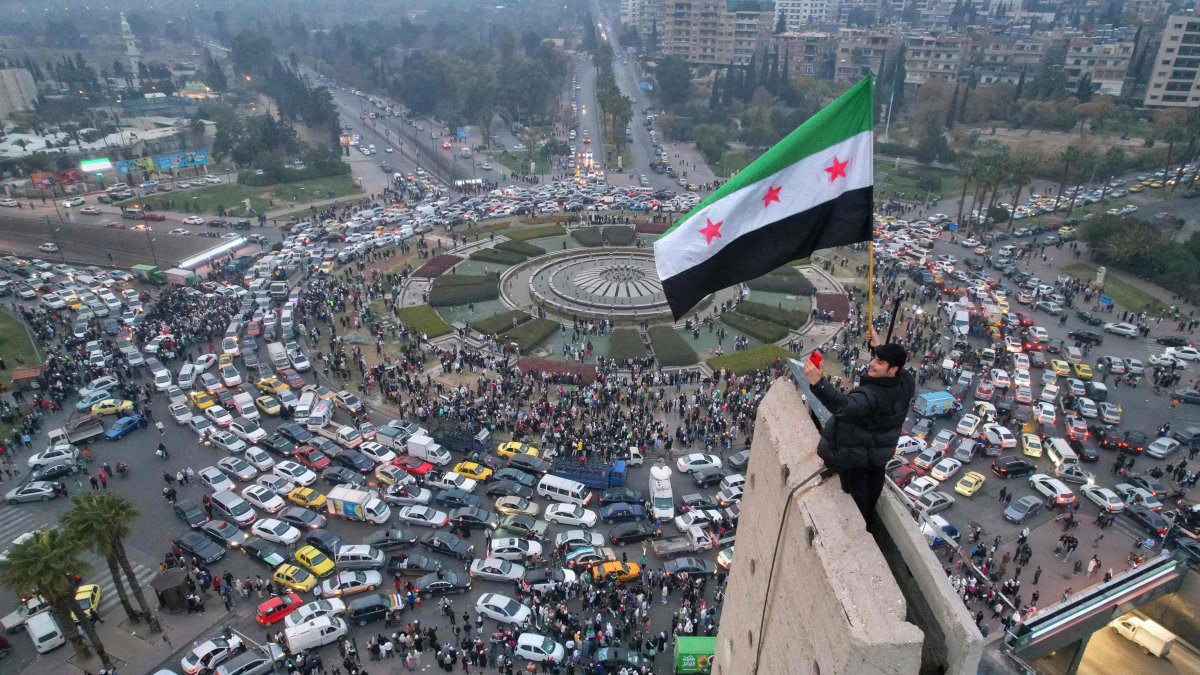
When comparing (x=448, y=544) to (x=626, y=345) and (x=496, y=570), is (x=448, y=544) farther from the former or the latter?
(x=626, y=345)

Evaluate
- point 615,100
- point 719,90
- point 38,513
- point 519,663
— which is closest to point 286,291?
point 38,513

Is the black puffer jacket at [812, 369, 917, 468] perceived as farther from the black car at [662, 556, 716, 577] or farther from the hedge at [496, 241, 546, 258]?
the hedge at [496, 241, 546, 258]

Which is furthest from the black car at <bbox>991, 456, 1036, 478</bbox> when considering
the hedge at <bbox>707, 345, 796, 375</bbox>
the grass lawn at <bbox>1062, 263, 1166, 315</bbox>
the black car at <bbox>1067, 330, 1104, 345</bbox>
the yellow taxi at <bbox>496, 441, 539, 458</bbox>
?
the grass lawn at <bbox>1062, 263, 1166, 315</bbox>

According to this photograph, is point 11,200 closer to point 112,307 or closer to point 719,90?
point 112,307

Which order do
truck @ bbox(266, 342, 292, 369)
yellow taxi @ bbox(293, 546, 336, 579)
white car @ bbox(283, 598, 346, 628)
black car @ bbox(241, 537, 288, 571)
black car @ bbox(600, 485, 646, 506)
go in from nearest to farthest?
white car @ bbox(283, 598, 346, 628), yellow taxi @ bbox(293, 546, 336, 579), black car @ bbox(241, 537, 288, 571), black car @ bbox(600, 485, 646, 506), truck @ bbox(266, 342, 292, 369)

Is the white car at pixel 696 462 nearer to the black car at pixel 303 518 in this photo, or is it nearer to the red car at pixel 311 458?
the black car at pixel 303 518

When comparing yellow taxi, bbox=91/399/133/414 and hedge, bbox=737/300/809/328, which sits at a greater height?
yellow taxi, bbox=91/399/133/414

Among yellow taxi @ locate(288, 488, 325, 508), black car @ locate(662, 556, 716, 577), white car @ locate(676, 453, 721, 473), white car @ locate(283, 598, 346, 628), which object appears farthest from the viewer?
white car @ locate(676, 453, 721, 473)

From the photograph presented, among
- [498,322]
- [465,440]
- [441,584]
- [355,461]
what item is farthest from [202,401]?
[441,584]
